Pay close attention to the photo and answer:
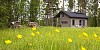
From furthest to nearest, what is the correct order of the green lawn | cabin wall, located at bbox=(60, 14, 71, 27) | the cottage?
cabin wall, located at bbox=(60, 14, 71, 27), the cottage, the green lawn

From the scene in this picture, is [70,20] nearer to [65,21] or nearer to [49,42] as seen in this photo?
[65,21]

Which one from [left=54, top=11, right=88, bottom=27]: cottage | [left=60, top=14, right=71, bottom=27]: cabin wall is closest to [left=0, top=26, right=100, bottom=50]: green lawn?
[left=54, top=11, right=88, bottom=27]: cottage

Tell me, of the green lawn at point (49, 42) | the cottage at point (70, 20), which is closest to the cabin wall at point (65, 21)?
the cottage at point (70, 20)

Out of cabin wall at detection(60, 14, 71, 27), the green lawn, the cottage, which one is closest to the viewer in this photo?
the green lawn

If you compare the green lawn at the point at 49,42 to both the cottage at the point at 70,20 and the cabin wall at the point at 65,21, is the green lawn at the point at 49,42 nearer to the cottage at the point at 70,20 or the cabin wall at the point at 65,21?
the cottage at the point at 70,20

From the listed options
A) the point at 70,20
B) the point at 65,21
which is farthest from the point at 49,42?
the point at 65,21

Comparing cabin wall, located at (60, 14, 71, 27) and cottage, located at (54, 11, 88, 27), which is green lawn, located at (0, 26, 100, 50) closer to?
cottage, located at (54, 11, 88, 27)

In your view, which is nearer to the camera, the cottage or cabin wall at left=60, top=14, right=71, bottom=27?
the cottage

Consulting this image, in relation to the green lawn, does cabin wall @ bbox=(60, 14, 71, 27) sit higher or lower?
lower

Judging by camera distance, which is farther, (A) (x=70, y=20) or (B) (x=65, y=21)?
(B) (x=65, y=21)

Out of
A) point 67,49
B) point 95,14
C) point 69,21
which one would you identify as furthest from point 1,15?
point 95,14

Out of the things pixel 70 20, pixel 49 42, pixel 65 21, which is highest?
pixel 49 42

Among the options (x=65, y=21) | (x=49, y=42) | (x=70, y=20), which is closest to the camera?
(x=49, y=42)

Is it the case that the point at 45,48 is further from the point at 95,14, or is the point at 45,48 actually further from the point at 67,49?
the point at 95,14
